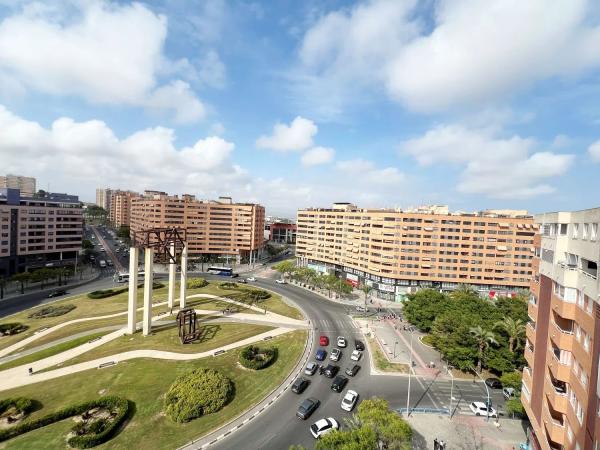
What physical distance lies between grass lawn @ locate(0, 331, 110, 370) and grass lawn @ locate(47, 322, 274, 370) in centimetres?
473

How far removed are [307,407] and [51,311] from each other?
67.5m

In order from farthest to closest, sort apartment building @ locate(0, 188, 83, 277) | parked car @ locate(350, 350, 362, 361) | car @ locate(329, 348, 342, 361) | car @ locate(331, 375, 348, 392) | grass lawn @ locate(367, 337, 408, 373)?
apartment building @ locate(0, 188, 83, 277)
parked car @ locate(350, 350, 362, 361)
car @ locate(329, 348, 342, 361)
grass lawn @ locate(367, 337, 408, 373)
car @ locate(331, 375, 348, 392)

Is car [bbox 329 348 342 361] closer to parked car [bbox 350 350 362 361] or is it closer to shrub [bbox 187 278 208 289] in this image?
parked car [bbox 350 350 362 361]

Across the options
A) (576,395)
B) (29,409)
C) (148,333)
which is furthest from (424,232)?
(29,409)

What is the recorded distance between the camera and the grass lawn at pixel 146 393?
31.3m

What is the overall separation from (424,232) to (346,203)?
4905 cm

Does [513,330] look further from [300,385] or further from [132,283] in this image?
[132,283]

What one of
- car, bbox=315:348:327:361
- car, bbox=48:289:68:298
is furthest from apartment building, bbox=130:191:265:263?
car, bbox=315:348:327:361

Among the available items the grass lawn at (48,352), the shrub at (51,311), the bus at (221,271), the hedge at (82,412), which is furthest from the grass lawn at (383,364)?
the bus at (221,271)

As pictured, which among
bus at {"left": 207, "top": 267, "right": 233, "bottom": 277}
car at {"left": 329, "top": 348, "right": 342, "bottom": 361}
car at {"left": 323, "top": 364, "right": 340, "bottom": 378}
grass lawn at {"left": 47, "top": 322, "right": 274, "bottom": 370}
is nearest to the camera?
car at {"left": 323, "top": 364, "right": 340, "bottom": 378}

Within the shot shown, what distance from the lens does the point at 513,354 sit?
159 feet

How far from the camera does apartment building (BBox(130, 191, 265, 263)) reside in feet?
453

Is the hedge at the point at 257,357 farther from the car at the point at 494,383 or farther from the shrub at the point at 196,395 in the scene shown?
the car at the point at 494,383

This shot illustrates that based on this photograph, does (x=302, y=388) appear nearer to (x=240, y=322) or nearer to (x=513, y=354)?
(x=240, y=322)
